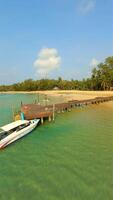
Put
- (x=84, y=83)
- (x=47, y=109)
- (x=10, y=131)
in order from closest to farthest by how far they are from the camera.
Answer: (x=10, y=131), (x=47, y=109), (x=84, y=83)

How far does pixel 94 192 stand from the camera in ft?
46.4

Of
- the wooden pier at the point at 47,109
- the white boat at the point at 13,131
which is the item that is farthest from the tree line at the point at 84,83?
the white boat at the point at 13,131

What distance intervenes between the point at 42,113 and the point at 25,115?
3.74 m

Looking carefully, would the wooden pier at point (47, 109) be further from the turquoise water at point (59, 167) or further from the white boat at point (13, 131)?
the turquoise water at point (59, 167)

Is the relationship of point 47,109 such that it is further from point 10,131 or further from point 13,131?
point 10,131

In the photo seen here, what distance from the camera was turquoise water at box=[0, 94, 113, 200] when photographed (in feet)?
46.5

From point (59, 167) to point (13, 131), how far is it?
10059mm

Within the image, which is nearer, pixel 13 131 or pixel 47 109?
pixel 13 131

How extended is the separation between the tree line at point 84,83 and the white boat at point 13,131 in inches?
3470

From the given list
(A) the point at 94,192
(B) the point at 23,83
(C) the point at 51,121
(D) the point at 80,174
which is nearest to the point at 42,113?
(C) the point at 51,121

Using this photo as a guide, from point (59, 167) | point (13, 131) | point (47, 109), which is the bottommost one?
point (59, 167)

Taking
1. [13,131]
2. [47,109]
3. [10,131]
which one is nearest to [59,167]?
[10,131]

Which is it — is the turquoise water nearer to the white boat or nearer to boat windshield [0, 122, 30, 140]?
the white boat

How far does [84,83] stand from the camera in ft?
470
